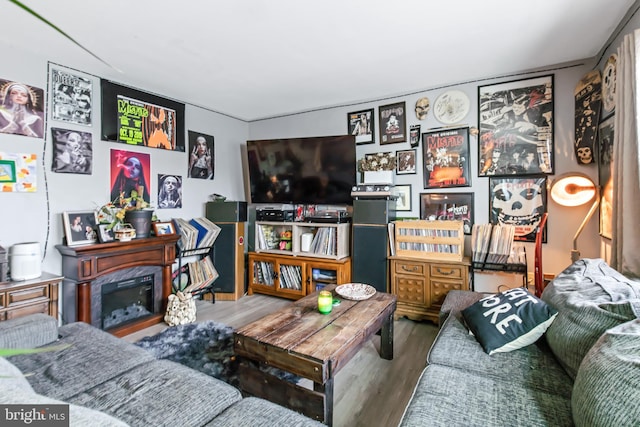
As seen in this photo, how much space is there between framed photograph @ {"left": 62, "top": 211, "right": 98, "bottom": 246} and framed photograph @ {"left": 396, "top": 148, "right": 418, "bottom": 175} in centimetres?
291

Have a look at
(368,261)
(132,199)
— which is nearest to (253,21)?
(132,199)

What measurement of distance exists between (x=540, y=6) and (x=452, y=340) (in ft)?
6.53

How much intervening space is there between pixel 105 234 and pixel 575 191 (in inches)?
151

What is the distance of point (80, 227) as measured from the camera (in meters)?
2.64

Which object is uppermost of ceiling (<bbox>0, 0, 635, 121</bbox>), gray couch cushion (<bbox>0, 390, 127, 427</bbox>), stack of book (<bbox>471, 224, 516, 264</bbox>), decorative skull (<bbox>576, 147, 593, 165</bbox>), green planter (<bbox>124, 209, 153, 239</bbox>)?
ceiling (<bbox>0, 0, 635, 121</bbox>)

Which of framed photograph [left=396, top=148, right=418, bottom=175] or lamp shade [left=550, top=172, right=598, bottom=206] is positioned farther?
framed photograph [left=396, top=148, right=418, bottom=175]

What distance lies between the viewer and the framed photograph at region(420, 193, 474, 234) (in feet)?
10.0

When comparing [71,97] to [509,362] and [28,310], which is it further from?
[509,362]

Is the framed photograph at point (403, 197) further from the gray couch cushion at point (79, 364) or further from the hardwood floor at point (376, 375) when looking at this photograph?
the gray couch cushion at point (79, 364)

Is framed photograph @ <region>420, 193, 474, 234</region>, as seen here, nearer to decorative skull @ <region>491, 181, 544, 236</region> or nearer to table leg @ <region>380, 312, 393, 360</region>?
decorative skull @ <region>491, 181, 544, 236</region>

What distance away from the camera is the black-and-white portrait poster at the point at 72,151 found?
8.46 feet

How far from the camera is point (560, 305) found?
1514 millimetres

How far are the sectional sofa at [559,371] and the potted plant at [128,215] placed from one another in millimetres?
2621

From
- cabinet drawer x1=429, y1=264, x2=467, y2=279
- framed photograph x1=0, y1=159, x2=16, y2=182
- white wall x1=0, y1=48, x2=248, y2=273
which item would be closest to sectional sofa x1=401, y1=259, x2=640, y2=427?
cabinet drawer x1=429, y1=264, x2=467, y2=279
